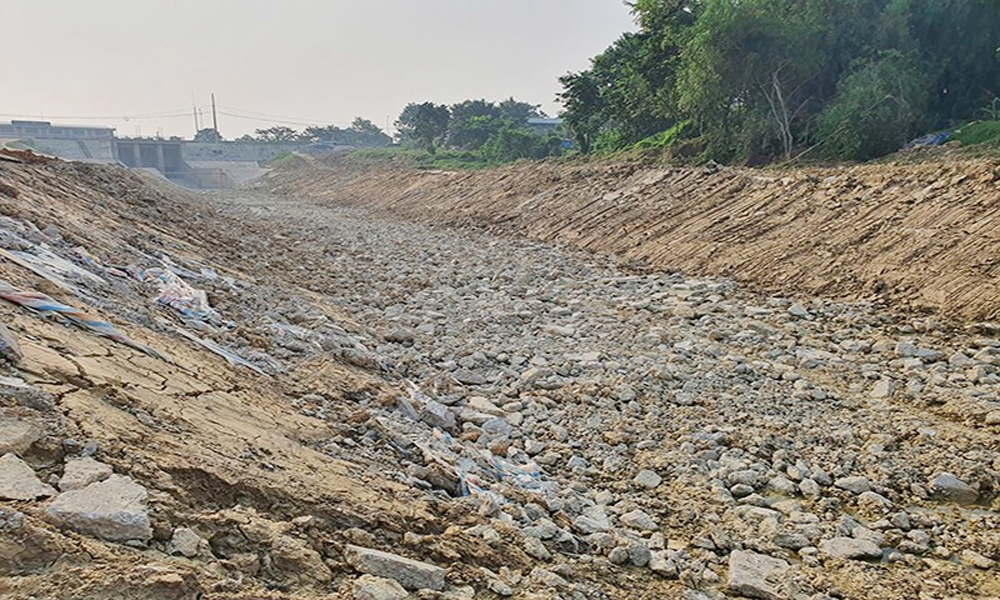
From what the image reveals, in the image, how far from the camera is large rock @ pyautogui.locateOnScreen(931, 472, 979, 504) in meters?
4.36

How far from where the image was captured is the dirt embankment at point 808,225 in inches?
317

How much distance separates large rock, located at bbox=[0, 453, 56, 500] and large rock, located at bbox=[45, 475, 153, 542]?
0.27ft

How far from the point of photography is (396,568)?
2.67 meters

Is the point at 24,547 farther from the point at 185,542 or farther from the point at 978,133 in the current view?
the point at 978,133

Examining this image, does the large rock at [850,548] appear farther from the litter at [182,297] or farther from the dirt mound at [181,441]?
the litter at [182,297]

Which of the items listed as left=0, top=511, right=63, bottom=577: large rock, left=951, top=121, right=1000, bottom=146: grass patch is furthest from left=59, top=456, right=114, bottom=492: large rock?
left=951, top=121, right=1000, bottom=146: grass patch

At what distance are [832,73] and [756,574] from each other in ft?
54.1

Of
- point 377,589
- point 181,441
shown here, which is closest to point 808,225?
point 377,589

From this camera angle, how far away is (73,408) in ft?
9.54

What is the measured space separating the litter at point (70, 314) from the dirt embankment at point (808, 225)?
27.6 ft

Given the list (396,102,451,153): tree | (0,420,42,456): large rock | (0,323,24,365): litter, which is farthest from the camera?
(396,102,451,153): tree

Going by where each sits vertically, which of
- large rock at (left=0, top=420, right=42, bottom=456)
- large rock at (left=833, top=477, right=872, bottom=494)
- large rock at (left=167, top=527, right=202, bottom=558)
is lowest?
large rock at (left=833, top=477, right=872, bottom=494)

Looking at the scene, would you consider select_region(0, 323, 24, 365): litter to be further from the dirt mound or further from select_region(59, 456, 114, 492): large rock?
select_region(59, 456, 114, 492): large rock

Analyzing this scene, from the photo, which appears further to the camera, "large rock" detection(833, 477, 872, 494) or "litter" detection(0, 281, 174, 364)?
"large rock" detection(833, 477, 872, 494)
